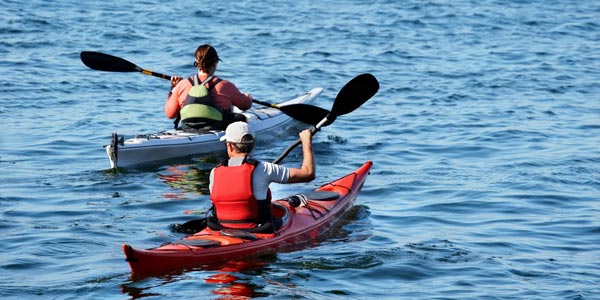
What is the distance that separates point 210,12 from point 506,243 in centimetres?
1616

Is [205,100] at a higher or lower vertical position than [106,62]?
lower

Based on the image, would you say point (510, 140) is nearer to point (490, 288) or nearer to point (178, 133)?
point (178, 133)

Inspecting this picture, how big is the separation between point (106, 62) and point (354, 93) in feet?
13.2

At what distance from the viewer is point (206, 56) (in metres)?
10.9

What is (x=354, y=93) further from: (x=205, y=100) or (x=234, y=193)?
(x=234, y=193)

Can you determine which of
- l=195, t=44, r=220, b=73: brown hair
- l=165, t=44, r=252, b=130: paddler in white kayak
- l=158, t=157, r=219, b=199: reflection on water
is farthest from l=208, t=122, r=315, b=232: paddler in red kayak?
l=165, t=44, r=252, b=130: paddler in white kayak

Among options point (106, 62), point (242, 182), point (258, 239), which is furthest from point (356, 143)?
point (242, 182)

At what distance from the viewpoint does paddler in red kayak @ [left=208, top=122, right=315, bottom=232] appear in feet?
25.0

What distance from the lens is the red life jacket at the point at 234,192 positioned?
7.62 metres

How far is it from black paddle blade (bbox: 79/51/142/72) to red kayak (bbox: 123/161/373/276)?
4.09 m

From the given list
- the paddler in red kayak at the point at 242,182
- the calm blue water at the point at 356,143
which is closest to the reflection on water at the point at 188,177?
the calm blue water at the point at 356,143

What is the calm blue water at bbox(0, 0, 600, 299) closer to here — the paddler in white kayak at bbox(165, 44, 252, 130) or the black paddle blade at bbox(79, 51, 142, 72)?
the paddler in white kayak at bbox(165, 44, 252, 130)

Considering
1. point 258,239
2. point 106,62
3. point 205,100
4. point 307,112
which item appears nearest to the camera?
point 258,239

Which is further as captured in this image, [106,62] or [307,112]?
[106,62]
